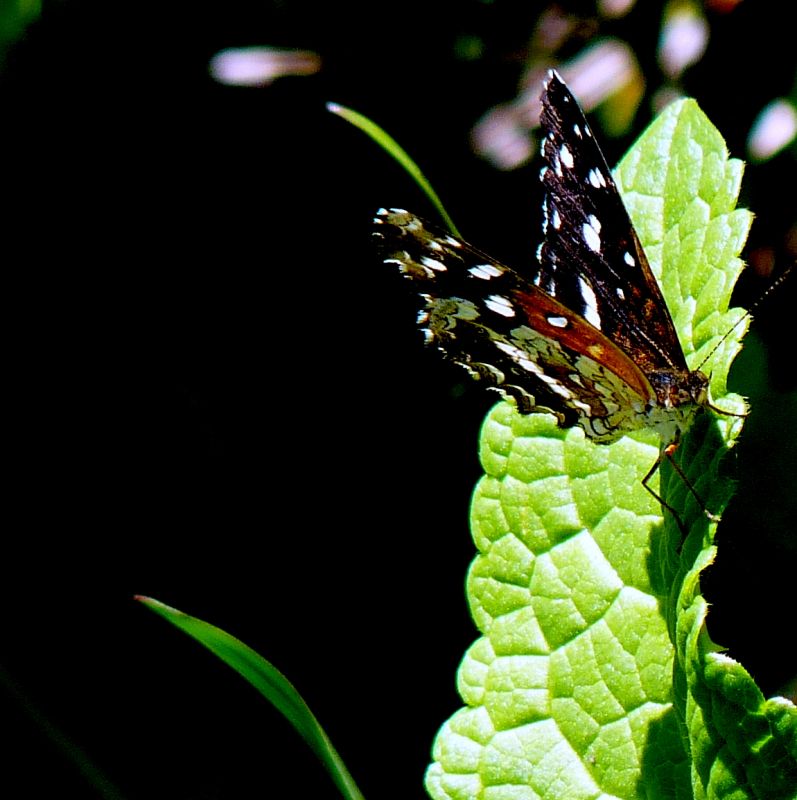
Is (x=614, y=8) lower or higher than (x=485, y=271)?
higher

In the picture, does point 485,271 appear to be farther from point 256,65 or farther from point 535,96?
point 256,65

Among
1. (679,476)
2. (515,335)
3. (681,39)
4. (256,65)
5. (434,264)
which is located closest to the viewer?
(679,476)

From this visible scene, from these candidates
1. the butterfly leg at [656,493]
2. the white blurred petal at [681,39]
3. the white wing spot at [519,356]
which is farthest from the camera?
the white blurred petal at [681,39]

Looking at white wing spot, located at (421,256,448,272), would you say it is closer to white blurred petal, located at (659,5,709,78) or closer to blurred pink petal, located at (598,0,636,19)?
white blurred petal, located at (659,5,709,78)

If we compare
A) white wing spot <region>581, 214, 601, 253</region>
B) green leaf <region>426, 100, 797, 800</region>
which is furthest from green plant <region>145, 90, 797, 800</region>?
white wing spot <region>581, 214, 601, 253</region>

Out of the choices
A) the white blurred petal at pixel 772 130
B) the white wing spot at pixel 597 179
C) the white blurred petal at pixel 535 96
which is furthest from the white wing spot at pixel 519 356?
the white blurred petal at pixel 772 130

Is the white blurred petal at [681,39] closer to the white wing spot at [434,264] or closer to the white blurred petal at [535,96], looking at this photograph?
the white blurred petal at [535,96]

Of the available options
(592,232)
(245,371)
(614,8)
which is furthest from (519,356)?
(614,8)

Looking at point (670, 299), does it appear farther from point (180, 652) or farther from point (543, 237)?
point (180, 652)
